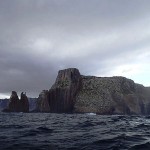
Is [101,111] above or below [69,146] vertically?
above

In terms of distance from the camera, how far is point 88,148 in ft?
47.6

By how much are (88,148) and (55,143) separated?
2.47 meters

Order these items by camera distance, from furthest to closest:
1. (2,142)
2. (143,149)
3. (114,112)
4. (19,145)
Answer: (114,112) < (2,142) < (19,145) < (143,149)

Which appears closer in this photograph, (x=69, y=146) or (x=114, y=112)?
(x=69, y=146)

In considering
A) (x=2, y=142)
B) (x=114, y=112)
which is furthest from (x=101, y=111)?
(x=2, y=142)

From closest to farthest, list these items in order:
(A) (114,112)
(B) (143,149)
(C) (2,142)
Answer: (B) (143,149)
(C) (2,142)
(A) (114,112)

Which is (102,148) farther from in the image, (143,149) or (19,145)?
(19,145)

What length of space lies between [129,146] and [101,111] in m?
186

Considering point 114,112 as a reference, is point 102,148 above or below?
below

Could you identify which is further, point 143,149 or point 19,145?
point 19,145

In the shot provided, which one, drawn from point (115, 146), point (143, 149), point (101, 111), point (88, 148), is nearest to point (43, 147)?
point (88, 148)

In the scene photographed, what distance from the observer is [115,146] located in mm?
15008

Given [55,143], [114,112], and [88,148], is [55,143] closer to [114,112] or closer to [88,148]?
[88,148]

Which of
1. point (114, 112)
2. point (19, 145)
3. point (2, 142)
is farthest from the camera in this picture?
point (114, 112)
